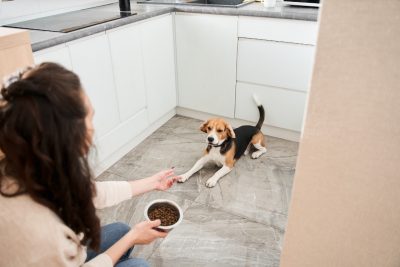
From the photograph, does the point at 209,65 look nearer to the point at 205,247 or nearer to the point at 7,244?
the point at 205,247

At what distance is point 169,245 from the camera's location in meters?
1.64

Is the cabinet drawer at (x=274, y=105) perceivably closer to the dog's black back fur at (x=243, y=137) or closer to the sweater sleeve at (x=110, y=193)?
the dog's black back fur at (x=243, y=137)

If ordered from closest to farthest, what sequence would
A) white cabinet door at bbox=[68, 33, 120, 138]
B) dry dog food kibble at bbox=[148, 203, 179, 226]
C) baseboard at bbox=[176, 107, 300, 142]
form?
dry dog food kibble at bbox=[148, 203, 179, 226] < white cabinet door at bbox=[68, 33, 120, 138] < baseboard at bbox=[176, 107, 300, 142]

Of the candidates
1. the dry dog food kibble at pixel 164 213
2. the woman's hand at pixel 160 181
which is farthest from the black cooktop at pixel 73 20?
the dry dog food kibble at pixel 164 213

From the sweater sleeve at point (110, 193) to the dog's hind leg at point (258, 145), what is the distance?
1.34 meters

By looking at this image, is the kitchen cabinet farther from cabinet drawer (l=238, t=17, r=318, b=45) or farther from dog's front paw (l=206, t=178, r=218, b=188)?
dog's front paw (l=206, t=178, r=218, b=188)

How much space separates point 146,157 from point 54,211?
1.61 meters

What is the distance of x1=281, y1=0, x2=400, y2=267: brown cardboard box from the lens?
61cm

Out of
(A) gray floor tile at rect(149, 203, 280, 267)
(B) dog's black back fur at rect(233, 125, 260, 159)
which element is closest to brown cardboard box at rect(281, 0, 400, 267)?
(A) gray floor tile at rect(149, 203, 280, 267)

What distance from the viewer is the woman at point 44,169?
65 cm

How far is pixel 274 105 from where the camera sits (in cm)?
247

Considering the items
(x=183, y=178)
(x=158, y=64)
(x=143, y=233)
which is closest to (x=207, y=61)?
(x=158, y=64)

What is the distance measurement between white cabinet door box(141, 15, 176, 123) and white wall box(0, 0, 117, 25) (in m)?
0.60

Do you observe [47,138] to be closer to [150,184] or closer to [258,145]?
[150,184]
